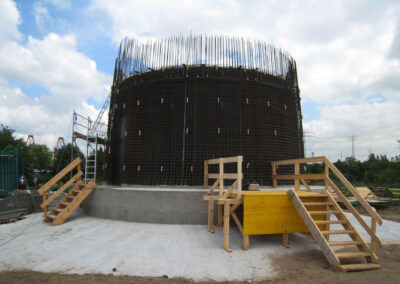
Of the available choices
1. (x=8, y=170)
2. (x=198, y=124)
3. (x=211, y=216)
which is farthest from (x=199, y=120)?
(x=8, y=170)

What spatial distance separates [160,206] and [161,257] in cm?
291

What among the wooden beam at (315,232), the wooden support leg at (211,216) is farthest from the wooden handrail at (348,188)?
the wooden support leg at (211,216)

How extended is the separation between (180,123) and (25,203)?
8.81m

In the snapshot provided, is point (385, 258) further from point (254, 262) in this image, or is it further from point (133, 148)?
point (133, 148)

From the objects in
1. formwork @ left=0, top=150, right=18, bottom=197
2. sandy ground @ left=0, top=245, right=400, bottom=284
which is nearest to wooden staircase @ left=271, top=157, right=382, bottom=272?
sandy ground @ left=0, top=245, right=400, bottom=284

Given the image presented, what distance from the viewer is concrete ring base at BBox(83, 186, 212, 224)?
8781mm

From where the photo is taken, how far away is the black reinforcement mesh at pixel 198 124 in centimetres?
1048

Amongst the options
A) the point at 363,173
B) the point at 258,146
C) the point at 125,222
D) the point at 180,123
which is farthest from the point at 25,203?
the point at 363,173

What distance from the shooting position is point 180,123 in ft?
35.1

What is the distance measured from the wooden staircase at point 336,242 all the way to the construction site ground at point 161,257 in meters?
0.21

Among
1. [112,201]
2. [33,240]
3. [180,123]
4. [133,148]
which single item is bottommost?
[33,240]

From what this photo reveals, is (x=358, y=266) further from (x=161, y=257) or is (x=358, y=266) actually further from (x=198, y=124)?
(x=198, y=124)

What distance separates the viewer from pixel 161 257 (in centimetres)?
609

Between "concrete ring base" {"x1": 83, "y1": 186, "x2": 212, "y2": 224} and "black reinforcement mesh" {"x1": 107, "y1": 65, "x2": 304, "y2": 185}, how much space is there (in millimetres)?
1395
